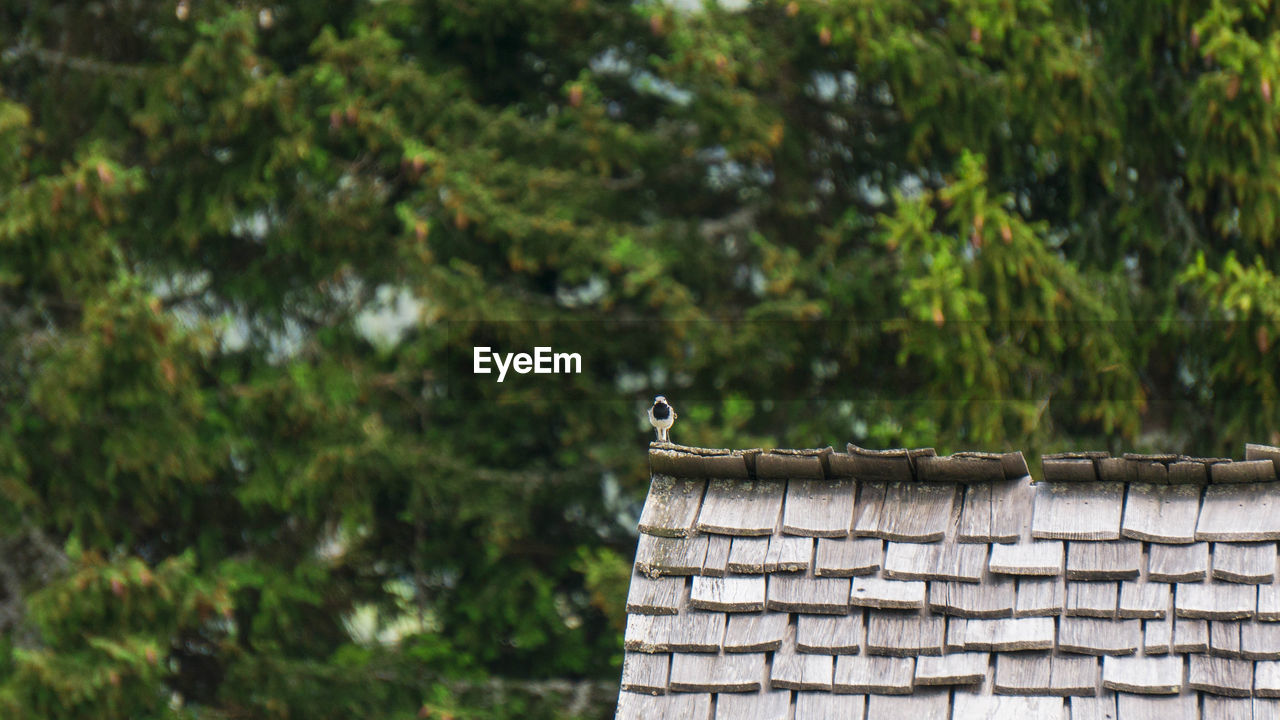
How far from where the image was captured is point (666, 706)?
10.1ft

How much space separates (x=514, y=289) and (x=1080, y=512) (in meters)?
6.39

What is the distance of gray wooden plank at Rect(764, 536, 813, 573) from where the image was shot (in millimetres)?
3232

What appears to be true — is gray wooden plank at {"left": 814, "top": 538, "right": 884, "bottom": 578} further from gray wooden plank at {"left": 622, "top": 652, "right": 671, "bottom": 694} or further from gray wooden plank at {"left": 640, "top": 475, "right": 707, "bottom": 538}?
gray wooden plank at {"left": 622, "top": 652, "right": 671, "bottom": 694}

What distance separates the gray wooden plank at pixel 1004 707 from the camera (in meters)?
2.92

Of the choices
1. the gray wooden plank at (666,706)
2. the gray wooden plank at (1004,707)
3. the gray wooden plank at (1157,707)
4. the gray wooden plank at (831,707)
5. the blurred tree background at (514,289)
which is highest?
the blurred tree background at (514,289)

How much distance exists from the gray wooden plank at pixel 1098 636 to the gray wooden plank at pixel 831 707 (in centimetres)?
49

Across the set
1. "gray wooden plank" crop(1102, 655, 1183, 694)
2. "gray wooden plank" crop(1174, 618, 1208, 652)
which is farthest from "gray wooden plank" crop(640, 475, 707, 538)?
"gray wooden plank" crop(1174, 618, 1208, 652)

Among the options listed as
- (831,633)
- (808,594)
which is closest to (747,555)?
(808,594)

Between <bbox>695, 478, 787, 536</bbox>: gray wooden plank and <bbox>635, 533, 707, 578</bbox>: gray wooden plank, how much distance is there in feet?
Answer: 0.17

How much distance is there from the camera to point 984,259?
7.80m

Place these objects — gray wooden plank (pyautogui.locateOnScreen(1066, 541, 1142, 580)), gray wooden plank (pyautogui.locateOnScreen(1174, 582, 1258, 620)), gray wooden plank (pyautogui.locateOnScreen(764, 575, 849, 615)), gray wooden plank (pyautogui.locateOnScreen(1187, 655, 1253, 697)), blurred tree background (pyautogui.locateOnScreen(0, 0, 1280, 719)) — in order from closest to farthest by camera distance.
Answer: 1. gray wooden plank (pyautogui.locateOnScreen(1187, 655, 1253, 697))
2. gray wooden plank (pyautogui.locateOnScreen(1174, 582, 1258, 620))
3. gray wooden plank (pyautogui.locateOnScreen(1066, 541, 1142, 580))
4. gray wooden plank (pyautogui.locateOnScreen(764, 575, 849, 615))
5. blurred tree background (pyautogui.locateOnScreen(0, 0, 1280, 719))

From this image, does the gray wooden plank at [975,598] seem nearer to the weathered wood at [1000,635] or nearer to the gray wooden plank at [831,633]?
the weathered wood at [1000,635]

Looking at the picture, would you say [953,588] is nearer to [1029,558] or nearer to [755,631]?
[1029,558]

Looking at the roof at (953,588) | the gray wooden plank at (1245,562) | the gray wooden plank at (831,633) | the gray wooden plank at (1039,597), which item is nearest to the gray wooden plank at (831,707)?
the roof at (953,588)
